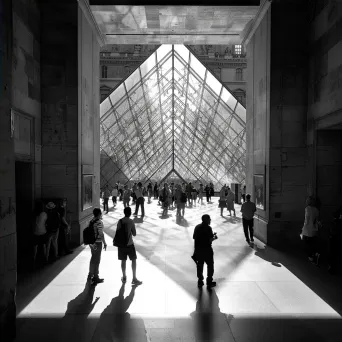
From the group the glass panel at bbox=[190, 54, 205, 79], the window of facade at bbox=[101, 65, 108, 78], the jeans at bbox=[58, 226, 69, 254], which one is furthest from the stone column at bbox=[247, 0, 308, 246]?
the window of facade at bbox=[101, 65, 108, 78]

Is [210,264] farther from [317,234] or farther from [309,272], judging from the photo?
[317,234]

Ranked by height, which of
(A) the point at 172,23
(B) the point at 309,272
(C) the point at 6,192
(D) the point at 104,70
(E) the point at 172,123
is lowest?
(B) the point at 309,272

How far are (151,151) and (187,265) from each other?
78.8 feet

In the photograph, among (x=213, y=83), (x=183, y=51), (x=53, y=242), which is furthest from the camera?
(x=183, y=51)

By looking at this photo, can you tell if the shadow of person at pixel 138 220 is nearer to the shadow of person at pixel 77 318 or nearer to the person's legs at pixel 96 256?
the person's legs at pixel 96 256

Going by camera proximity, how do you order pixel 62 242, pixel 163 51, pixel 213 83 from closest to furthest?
1. pixel 62 242
2. pixel 213 83
3. pixel 163 51

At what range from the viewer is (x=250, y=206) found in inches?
Answer: 297

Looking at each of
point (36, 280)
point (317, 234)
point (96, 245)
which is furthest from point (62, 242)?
point (317, 234)

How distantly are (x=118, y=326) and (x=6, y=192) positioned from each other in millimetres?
1986

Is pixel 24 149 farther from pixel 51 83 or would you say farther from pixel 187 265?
pixel 187 265

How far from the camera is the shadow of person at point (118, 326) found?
3.38 metres

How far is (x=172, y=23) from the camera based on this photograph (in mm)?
9625

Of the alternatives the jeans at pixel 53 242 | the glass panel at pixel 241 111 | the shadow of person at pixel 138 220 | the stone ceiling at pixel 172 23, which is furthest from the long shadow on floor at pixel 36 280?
the glass panel at pixel 241 111

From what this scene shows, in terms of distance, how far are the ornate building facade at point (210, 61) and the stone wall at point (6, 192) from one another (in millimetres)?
41793
